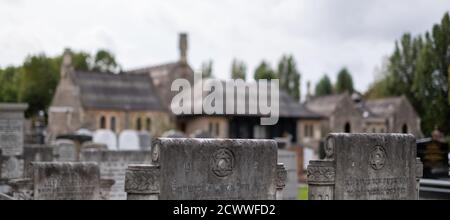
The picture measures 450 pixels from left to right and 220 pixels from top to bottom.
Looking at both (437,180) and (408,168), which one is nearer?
(408,168)

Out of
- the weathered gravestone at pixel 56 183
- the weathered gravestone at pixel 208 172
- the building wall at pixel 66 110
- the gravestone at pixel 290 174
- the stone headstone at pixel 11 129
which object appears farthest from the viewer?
the building wall at pixel 66 110

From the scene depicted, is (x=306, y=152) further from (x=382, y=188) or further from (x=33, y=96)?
(x=33, y=96)

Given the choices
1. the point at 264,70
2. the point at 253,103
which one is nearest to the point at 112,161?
the point at 253,103

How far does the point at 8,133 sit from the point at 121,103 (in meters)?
38.5

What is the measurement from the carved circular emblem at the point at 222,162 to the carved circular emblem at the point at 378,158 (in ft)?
9.90

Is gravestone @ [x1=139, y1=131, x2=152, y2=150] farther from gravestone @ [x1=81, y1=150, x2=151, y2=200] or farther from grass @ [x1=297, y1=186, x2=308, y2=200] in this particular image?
gravestone @ [x1=81, y1=150, x2=151, y2=200]

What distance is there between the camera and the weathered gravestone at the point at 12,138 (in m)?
24.8

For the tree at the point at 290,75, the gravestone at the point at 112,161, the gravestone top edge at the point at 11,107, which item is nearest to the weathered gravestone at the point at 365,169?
the gravestone at the point at 112,161

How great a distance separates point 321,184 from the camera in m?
12.0

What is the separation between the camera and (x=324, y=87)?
10962 cm

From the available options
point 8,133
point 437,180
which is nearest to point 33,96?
point 8,133

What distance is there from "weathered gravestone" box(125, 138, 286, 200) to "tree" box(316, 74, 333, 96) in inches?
3889

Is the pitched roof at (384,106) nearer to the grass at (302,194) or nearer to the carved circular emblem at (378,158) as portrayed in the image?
the grass at (302,194)
